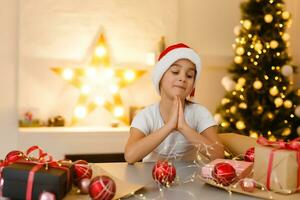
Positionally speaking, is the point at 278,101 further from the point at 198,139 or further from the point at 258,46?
the point at 198,139

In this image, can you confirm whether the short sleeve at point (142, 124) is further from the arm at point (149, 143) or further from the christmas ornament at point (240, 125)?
the christmas ornament at point (240, 125)

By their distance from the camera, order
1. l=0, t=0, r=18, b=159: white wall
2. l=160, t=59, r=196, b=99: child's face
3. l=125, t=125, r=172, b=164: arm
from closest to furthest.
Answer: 1. l=125, t=125, r=172, b=164: arm
2. l=160, t=59, r=196, b=99: child's face
3. l=0, t=0, r=18, b=159: white wall

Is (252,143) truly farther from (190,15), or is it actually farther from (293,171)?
(190,15)

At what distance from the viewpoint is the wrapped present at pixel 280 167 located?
1.03 meters

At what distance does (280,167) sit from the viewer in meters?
1.04

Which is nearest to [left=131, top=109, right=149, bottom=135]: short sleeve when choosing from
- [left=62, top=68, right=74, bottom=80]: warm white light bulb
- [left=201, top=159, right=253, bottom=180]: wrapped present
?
Result: [left=201, top=159, right=253, bottom=180]: wrapped present

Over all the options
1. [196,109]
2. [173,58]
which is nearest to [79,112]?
[196,109]

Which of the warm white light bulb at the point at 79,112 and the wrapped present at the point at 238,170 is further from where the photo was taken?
the warm white light bulb at the point at 79,112

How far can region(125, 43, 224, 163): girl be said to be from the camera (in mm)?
1486

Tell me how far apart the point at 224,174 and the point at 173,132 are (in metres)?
0.62

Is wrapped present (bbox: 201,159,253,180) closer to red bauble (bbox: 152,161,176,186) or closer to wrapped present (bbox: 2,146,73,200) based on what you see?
red bauble (bbox: 152,161,176,186)

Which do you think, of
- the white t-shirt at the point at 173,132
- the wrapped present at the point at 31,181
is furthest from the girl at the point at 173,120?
the wrapped present at the point at 31,181

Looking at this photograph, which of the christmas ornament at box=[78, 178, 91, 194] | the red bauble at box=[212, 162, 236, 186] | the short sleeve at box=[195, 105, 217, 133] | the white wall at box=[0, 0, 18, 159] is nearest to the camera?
the christmas ornament at box=[78, 178, 91, 194]

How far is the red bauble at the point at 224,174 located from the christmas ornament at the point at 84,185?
13.3 inches
